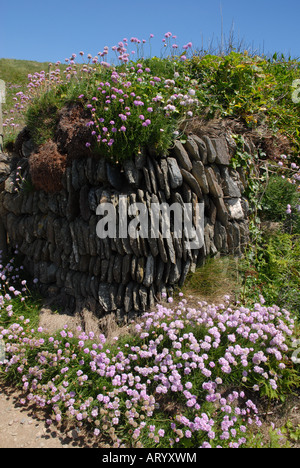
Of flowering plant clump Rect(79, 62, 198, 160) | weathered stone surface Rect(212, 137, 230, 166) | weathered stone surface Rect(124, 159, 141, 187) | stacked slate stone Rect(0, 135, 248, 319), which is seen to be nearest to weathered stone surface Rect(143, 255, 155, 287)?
stacked slate stone Rect(0, 135, 248, 319)

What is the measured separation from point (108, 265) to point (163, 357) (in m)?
1.40

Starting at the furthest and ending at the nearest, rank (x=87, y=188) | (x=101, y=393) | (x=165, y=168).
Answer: (x=87, y=188) → (x=165, y=168) → (x=101, y=393)

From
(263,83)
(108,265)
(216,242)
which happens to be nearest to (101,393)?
(108,265)

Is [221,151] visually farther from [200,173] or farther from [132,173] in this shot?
[132,173]

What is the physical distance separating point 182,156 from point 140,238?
113 cm

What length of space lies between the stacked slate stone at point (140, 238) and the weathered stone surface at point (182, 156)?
0.01 metres

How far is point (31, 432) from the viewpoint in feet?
9.98

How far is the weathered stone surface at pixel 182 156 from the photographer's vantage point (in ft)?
13.4

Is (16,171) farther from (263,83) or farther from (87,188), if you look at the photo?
(263,83)

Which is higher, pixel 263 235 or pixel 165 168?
pixel 165 168

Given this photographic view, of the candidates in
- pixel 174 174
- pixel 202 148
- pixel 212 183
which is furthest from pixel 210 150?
pixel 174 174

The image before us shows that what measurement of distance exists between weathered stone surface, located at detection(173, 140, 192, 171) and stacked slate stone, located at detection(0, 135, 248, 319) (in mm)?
12

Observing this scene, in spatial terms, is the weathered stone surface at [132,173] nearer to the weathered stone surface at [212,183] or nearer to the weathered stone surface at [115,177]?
the weathered stone surface at [115,177]

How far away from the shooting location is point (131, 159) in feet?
13.4
